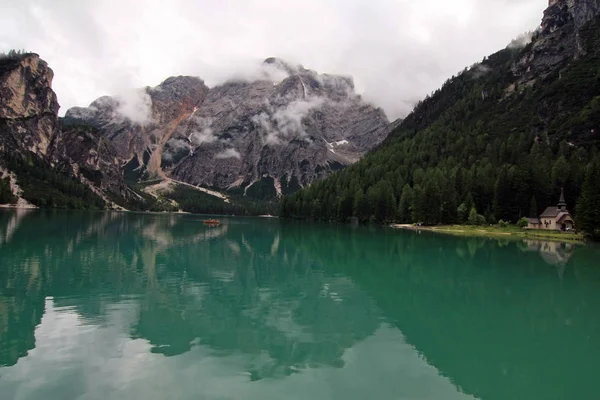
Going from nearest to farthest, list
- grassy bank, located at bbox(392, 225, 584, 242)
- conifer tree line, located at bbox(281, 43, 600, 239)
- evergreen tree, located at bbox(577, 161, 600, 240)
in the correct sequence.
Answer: evergreen tree, located at bbox(577, 161, 600, 240), grassy bank, located at bbox(392, 225, 584, 242), conifer tree line, located at bbox(281, 43, 600, 239)

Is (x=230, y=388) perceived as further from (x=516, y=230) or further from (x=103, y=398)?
(x=516, y=230)

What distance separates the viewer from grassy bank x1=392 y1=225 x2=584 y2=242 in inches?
3375

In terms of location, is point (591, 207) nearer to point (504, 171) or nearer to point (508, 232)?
point (508, 232)

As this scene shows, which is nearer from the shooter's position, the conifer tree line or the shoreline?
the shoreline

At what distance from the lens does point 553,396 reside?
45.8 feet

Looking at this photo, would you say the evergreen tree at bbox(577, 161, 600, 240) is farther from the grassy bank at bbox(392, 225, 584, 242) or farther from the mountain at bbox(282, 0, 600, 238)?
the grassy bank at bbox(392, 225, 584, 242)

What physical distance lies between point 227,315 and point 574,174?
119335 mm

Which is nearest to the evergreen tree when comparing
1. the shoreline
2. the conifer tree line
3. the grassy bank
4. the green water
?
the conifer tree line

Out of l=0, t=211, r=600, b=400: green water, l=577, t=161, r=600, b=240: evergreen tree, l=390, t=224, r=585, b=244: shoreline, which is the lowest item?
l=0, t=211, r=600, b=400: green water

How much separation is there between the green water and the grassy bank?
53.2 metres

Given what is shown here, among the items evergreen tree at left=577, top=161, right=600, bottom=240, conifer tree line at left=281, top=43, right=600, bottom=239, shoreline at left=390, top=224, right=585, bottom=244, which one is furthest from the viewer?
conifer tree line at left=281, top=43, right=600, bottom=239

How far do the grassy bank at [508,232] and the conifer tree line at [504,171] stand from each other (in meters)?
5.39

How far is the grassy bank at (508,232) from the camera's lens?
85.7 metres

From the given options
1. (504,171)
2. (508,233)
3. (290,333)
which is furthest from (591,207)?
(290,333)
